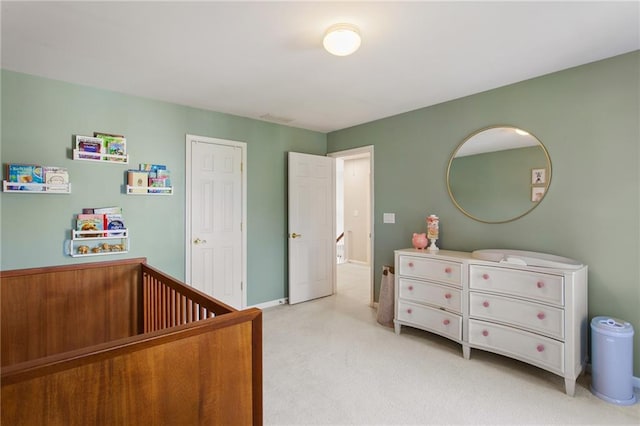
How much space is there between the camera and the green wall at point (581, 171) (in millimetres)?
2271

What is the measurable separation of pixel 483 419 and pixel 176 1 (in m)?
2.99

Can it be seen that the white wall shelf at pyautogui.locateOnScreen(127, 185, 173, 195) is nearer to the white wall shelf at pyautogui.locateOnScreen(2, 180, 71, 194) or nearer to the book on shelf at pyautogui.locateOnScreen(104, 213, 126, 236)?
the book on shelf at pyautogui.locateOnScreen(104, 213, 126, 236)

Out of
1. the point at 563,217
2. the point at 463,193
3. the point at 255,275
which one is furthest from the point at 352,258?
the point at 563,217

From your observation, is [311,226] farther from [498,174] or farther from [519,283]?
[519,283]

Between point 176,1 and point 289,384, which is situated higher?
point 176,1

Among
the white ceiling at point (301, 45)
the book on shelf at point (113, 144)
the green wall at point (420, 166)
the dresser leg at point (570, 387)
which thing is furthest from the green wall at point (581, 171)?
the book on shelf at point (113, 144)

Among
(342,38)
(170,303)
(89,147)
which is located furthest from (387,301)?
(89,147)

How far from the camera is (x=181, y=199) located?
3.41 meters

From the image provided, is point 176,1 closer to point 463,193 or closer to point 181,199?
point 181,199

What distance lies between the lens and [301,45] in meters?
2.16

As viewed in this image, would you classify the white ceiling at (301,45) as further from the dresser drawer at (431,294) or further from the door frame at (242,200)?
the dresser drawer at (431,294)

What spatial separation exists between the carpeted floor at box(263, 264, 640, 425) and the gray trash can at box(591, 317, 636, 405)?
0.07 meters

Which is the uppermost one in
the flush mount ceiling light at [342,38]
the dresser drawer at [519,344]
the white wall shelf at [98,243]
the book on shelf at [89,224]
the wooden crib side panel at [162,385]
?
the flush mount ceiling light at [342,38]

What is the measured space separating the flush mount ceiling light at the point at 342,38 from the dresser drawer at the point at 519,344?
2.36 m
